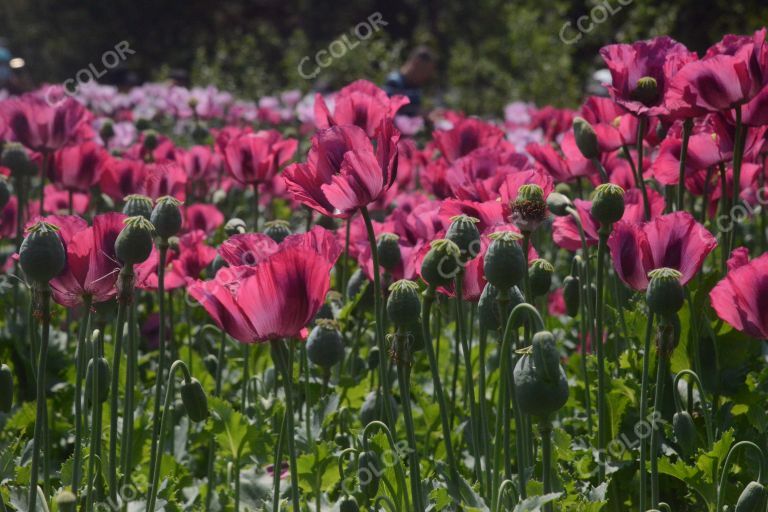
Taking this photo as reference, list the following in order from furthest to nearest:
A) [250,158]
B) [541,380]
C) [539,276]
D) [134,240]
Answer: [250,158], [539,276], [134,240], [541,380]

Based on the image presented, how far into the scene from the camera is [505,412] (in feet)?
5.52

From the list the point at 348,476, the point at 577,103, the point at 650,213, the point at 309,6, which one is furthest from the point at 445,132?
the point at 309,6

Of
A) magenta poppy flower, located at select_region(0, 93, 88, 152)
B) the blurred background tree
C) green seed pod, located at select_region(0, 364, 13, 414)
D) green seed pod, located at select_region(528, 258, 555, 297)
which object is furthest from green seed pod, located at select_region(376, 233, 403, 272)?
the blurred background tree

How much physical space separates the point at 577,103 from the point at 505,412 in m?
9.36

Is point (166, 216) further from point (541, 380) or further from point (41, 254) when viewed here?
point (541, 380)

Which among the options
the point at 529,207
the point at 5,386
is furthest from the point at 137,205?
the point at 529,207

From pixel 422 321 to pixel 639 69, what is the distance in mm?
905

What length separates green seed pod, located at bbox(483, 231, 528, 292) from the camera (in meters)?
1.45

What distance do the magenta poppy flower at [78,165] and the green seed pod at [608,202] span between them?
1927 millimetres

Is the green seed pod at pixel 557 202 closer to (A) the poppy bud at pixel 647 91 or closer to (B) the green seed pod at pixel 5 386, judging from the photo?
(A) the poppy bud at pixel 647 91

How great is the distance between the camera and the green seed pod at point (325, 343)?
2010 millimetres

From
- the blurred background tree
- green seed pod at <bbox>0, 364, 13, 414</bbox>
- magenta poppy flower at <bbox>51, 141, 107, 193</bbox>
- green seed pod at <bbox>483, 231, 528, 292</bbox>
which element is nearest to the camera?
green seed pod at <bbox>483, 231, 528, 292</bbox>

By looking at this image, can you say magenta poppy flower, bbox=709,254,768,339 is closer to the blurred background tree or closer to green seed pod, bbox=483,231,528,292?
green seed pod, bbox=483,231,528,292

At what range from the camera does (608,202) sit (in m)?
1.78
